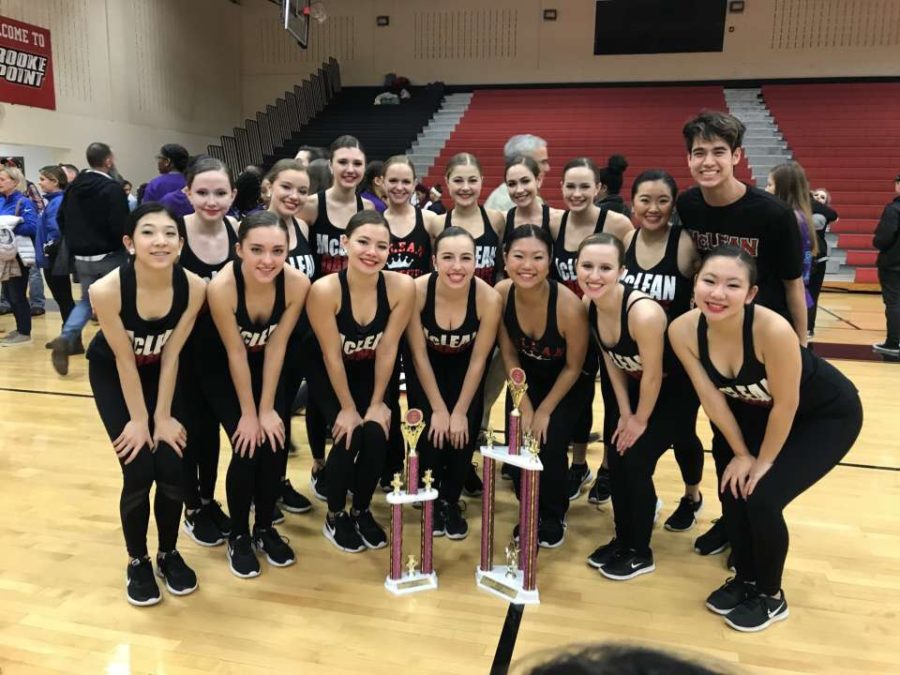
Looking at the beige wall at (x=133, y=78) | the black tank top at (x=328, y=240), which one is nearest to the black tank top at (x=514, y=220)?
the black tank top at (x=328, y=240)

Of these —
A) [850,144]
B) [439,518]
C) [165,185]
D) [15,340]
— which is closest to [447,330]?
[439,518]

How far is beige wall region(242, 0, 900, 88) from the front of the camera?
45.0 ft

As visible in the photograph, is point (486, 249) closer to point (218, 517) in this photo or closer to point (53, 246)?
point (218, 517)

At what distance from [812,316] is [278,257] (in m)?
5.42

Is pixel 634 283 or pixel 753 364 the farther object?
pixel 634 283

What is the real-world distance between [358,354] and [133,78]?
40.4 feet

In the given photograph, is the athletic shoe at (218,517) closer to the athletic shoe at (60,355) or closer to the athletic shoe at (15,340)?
the athletic shoe at (60,355)

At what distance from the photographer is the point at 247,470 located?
2408 mm

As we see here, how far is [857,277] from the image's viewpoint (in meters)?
9.48

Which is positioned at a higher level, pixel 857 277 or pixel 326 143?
pixel 326 143

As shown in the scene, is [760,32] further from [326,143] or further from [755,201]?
[755,201]

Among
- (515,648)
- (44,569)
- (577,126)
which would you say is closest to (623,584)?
(515,648)

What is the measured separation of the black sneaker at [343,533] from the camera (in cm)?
262

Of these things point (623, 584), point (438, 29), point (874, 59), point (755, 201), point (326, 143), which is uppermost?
point (438, 29)
